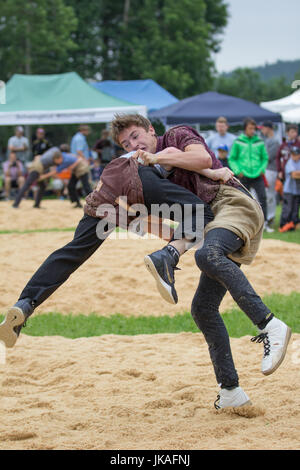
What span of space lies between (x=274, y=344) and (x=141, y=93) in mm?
23079

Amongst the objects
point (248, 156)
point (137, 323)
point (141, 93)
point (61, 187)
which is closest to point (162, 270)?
point (137, 323)

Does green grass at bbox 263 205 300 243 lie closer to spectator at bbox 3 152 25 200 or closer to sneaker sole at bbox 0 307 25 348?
sneaker sole at bbox 0 307 25 348

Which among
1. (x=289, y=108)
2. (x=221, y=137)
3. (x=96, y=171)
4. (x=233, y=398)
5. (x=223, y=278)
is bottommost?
(x=233, y=398)

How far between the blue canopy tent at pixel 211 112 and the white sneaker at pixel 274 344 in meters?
15.5

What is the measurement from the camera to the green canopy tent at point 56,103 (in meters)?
18.9

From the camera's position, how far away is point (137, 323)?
283 inches

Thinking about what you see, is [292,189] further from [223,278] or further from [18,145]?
[18,145]

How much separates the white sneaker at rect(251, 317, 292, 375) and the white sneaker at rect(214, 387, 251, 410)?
27.6 inches

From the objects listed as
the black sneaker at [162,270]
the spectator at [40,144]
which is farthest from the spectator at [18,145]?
the black sneaker at [162,270]

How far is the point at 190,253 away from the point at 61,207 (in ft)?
25.5

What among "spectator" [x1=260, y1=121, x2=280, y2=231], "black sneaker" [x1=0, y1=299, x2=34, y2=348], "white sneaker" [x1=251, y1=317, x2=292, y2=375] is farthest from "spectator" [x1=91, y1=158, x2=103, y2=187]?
"white sneaker" [x1=251, y1=317, x2=292, y2=375]

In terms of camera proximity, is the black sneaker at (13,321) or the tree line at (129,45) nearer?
the black sneaker at (13,321)

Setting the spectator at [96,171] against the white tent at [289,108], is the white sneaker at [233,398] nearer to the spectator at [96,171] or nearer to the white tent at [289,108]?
the white tent at [289,108]

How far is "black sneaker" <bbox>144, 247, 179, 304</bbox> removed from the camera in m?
3.64
